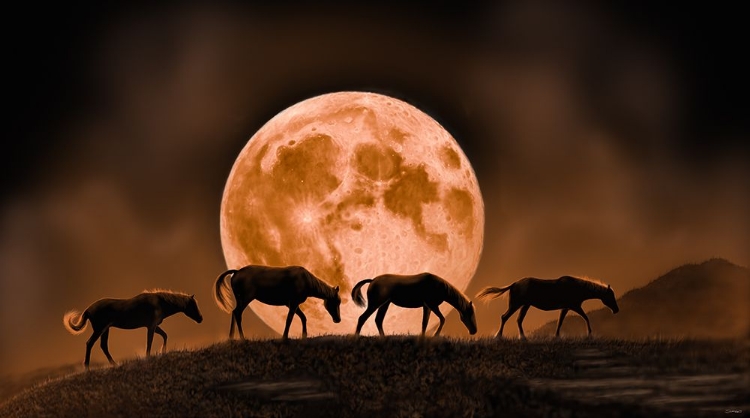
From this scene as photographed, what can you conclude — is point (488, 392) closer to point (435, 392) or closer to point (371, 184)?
point (435, 392)

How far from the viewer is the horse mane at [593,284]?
85.0ft

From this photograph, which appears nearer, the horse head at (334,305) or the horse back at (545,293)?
the horse head at (334,305)

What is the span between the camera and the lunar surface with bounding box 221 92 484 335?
28062 millimetres

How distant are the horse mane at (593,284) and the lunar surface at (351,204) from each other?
4.57 m

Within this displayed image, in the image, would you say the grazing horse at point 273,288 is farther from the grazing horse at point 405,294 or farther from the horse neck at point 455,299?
the horse neck at point 455,299

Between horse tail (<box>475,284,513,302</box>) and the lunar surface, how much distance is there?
285cm

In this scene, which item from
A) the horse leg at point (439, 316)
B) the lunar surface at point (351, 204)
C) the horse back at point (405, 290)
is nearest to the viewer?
the horse back at point (405, 290)

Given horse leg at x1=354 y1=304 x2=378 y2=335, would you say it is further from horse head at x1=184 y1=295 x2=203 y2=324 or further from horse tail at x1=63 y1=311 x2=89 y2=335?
horse tail at x1=63 y1=311 x2=89 y2=335

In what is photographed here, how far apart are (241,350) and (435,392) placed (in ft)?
18.6

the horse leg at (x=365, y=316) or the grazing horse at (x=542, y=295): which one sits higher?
the grazing horse at (x=542, y=295)

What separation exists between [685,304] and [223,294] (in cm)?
4695

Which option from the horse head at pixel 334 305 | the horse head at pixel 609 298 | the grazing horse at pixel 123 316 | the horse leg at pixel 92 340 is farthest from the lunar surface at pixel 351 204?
the horse leg at pixel 92 340


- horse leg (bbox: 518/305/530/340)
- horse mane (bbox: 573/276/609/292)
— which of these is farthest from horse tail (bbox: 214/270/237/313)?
horse mane (bbox: 573/276/609/292)

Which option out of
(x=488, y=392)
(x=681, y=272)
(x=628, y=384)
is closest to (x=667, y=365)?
(x=628, y=384)
